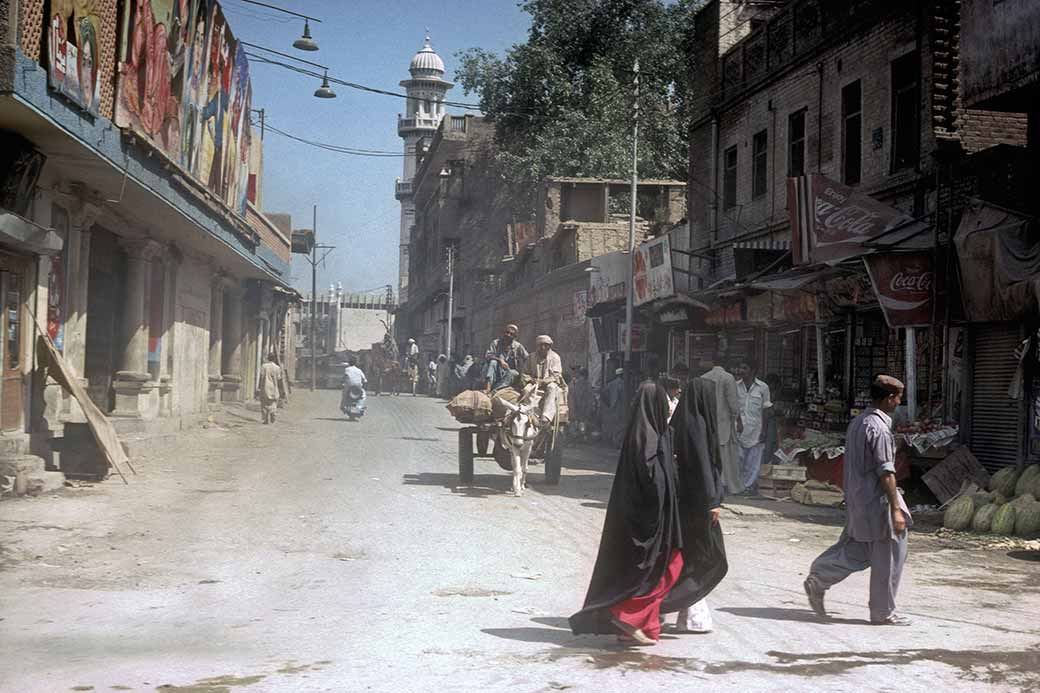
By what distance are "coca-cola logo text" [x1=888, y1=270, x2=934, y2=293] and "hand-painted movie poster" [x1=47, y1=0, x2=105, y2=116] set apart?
10.1m

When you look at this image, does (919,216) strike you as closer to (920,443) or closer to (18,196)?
(920,443)

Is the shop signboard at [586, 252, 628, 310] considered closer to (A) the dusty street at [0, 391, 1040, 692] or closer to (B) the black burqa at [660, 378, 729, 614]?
(A) the dusty street at [0, 391, 1040, 692]

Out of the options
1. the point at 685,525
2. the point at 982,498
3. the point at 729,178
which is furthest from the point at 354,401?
the point at 685,525

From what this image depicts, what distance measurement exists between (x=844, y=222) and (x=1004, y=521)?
5.37 meters

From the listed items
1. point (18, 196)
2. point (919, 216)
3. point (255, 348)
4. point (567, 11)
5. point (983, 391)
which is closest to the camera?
point (18, 196)

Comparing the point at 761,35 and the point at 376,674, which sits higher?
the point at 761,35

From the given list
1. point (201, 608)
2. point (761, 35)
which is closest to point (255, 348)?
point (761, 35)

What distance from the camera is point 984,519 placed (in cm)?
1198

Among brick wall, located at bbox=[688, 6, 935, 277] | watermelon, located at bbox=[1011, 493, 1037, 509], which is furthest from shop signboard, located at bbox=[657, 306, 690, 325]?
watermelon, located at bbox=[1011, 493, 1037, 509]

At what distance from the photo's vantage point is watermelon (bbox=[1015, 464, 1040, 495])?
12.2 meters

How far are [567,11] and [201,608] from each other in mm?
41786

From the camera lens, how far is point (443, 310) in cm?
6606

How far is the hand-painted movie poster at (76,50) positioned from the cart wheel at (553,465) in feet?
23.3

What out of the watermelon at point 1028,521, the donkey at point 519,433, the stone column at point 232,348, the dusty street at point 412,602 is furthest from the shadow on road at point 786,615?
the stone column at point 232,348
